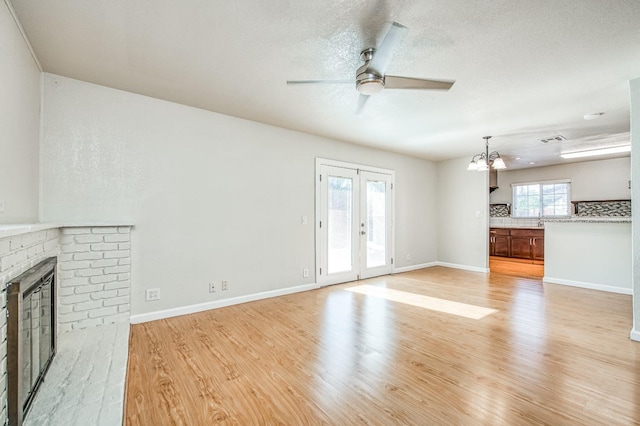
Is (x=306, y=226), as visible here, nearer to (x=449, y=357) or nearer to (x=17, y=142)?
(x=449, y=357)

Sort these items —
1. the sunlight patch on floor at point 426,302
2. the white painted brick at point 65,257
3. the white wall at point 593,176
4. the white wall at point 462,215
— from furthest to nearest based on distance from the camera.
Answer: the white wall at point 593,176, the white wall at point 462,215, the sunlight patch on floor at point 426,302, the white painted brick at point 65,257

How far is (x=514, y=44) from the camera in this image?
2.28m

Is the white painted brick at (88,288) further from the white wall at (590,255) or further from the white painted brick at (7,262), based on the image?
the white wall at (590,255)

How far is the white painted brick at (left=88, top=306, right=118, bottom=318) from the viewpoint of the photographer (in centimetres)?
293

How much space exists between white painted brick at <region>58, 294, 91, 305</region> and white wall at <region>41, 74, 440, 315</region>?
42cm

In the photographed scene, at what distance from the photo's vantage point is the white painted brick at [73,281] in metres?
2.80

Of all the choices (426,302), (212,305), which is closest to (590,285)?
(426,302)

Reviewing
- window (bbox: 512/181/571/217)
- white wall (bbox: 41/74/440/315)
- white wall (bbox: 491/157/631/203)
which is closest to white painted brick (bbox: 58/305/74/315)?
white wall (bbox: 41/74/440/315)

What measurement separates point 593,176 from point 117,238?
971 centimetres

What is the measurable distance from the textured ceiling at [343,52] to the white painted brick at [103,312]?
2312 millimetres

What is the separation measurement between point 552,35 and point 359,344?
116 inches

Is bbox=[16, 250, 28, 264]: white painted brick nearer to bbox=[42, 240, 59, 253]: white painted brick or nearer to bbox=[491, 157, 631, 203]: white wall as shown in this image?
bbox=[42, 240, 59, 253]: white painted brick

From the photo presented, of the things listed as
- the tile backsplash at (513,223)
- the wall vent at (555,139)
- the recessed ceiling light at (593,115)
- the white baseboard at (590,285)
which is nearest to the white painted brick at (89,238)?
the recessed ceiling light at (593,115)

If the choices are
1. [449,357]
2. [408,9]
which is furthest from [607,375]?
[408,9]
